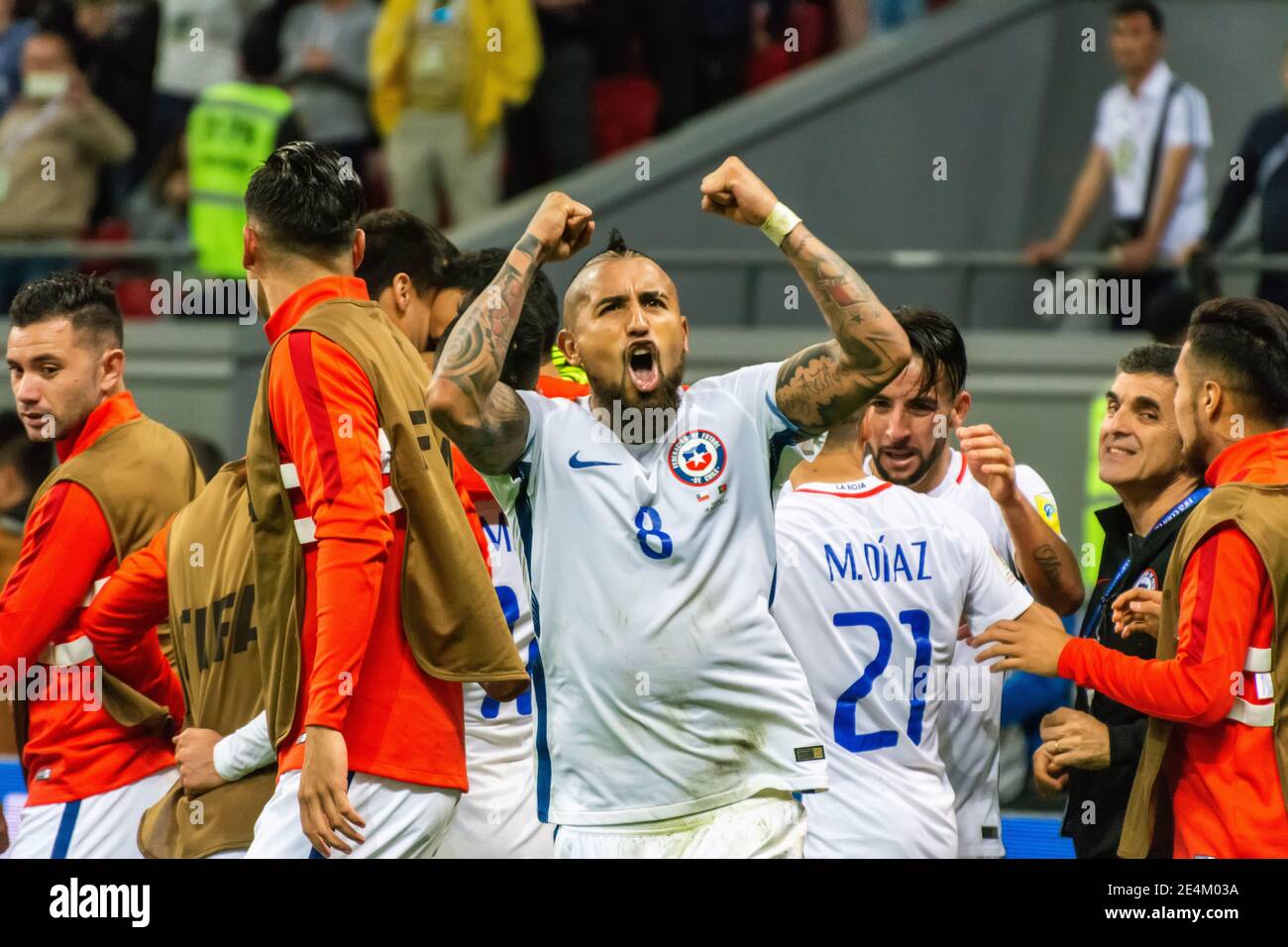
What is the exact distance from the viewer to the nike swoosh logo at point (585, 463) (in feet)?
14.3

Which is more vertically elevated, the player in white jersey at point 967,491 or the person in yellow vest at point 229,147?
the person in yellow vest at point 229,147

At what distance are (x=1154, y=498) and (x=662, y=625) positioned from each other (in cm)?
187

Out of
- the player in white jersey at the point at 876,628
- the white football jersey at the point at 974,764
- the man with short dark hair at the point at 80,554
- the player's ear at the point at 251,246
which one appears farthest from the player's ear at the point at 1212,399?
the man with short dark hair at the point at 80,554

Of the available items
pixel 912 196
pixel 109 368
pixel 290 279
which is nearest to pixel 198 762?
pixel 290 279

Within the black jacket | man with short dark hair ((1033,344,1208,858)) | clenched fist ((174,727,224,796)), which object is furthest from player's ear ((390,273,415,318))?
the black jacket

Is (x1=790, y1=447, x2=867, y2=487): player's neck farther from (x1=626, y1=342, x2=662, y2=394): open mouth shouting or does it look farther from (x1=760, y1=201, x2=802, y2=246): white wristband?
(x1=760, y1=201, x2=802, y2=246): white wristband

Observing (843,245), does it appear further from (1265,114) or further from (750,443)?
(750,443)

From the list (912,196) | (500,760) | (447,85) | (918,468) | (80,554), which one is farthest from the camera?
(912,196)

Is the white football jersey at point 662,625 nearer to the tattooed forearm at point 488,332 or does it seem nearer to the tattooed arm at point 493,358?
the tattooed arm at point 493,358

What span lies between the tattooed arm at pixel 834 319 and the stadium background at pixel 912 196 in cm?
496

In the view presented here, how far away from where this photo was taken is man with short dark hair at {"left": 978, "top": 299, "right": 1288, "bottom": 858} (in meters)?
4.50

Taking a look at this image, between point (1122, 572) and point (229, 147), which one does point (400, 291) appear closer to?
point (1122, 572)

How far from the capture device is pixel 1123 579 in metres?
5.25

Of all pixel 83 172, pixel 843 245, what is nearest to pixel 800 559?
pixel 843 245
